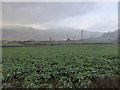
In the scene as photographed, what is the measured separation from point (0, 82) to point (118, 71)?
7339 millimetres

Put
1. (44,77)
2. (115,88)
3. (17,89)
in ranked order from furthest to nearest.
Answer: (44,77) → (17,89) → (115,88)

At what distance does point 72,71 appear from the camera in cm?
593

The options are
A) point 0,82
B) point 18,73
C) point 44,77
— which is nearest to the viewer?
point 0,82

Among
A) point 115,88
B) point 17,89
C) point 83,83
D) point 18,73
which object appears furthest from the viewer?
point 18,73

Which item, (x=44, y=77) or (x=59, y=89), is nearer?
(x=59, y=89)

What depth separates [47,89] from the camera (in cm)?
404

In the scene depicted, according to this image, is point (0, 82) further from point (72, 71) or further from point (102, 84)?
point (102, 84)

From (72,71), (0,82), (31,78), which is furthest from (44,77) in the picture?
(0,82)

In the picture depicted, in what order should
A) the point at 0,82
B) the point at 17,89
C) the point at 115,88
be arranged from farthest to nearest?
the point at 0,82, the point at 17,89, the point at 115,88

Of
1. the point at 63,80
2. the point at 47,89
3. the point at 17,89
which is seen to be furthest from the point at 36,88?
the point at 63,80

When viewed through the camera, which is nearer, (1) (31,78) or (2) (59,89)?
(2) (59,89)

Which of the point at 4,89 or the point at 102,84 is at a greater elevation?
the point at 102,84

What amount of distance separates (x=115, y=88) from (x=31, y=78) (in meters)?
4.14

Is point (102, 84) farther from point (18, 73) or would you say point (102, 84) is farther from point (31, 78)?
point (18, 73)
